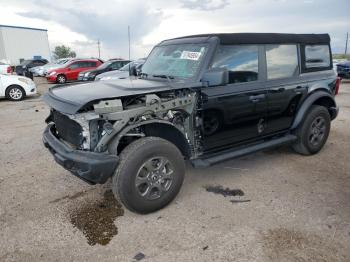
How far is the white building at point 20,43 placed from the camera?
163 ft

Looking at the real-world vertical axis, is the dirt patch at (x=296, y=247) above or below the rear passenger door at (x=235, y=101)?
below

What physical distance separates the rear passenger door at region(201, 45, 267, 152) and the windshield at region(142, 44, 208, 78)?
0.23 meters

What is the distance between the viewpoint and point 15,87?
38.3ft

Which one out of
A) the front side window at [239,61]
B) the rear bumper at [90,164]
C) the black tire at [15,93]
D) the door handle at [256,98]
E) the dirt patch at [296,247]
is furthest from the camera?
the black tire at [15,93]

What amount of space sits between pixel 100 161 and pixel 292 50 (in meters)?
3.31

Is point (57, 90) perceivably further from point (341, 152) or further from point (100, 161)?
point (341, 152)

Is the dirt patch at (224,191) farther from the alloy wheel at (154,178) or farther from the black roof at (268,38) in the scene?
the black roof at (268,38)

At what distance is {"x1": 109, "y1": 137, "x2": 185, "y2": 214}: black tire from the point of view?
123 inches

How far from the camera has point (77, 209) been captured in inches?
141

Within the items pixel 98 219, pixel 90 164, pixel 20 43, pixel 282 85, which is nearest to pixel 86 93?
pixel 90 164

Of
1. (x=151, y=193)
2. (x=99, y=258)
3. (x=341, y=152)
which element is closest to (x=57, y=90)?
(x=151, y=193)

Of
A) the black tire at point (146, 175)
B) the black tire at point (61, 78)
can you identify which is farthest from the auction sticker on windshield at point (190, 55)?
the black tire at point (61, 78)

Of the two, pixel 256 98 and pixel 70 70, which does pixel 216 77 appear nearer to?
pixel 256 98

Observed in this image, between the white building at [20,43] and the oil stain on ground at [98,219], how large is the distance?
52.0 m
